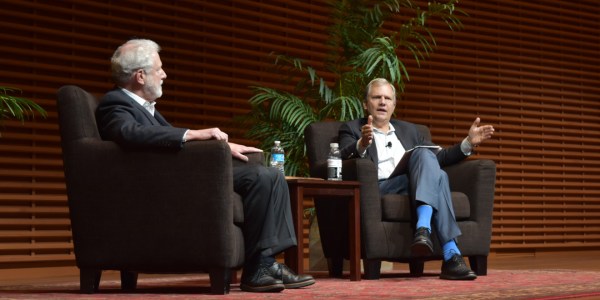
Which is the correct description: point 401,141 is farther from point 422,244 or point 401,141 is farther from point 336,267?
point 422,244

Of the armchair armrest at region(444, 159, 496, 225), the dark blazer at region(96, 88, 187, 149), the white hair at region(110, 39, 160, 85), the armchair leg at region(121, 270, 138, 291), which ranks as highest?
the white hair at region(110, 39, 160, 85)

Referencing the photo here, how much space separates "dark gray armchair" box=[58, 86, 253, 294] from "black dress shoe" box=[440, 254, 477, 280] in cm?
135

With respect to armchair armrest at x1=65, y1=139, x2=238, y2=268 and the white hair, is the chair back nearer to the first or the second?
armchair armrest at x1=65, y1=139, x2=238, y2=268

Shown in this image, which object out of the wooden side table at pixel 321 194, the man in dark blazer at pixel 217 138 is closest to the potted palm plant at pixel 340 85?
the wooden side table at pixel 321 194

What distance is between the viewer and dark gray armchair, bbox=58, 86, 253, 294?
141 inches

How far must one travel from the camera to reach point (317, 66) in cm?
787

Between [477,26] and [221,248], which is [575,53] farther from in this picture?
[221,248]

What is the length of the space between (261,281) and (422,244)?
110 cm

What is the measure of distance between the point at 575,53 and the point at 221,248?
710 centimetres

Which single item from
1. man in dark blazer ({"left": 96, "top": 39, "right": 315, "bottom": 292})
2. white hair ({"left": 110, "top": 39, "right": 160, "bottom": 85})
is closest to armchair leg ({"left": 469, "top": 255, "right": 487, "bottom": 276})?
man in dark blazer ({"left": 96, "top": 39, "right": 315, "bottom": 292})

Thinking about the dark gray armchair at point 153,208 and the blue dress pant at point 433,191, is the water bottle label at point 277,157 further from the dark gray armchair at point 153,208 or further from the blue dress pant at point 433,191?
the dark gray armchair at point 153,208

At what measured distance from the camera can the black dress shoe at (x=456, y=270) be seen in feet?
15.0

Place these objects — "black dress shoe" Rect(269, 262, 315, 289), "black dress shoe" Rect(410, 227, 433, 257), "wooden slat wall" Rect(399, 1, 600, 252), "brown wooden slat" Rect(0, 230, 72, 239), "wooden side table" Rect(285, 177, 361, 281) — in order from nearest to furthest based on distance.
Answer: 1. "black dress shoe" Rect(269, 262, 315, 289)
2. "wooden side table" Rect(285, 177, 361, 281)
3. "black dress shoe" Rect(410, 227, 433, 257)
4. "brown wooden slat" Rect(0, 230, 72, 239)
5. "wooden slat wall" Rect(399, 1, 600, 252)

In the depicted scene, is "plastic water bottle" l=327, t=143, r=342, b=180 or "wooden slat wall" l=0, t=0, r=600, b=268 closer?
"plastic water bottle" l=327, t=143, r=342, b=180
